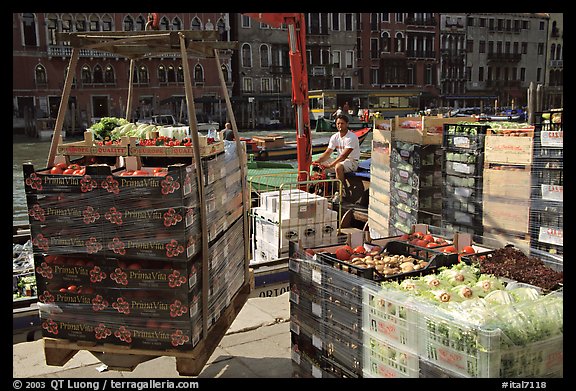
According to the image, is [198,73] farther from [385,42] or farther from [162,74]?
[385,42]

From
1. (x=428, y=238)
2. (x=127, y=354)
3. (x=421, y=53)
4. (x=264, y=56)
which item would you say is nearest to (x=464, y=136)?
(x=428, y=238)

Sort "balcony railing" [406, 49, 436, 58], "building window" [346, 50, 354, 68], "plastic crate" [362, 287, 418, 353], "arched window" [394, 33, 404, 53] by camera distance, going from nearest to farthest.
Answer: "plastic crate" [362, 287, 418, 353]
"building window" [346, 50, 354, 68]
"arched window" [394, 33, 404, 53]
"balcony railing" [406, 49, 436, 58]

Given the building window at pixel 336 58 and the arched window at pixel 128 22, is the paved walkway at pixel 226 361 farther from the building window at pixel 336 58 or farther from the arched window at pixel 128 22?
the building window at pixel 336 58

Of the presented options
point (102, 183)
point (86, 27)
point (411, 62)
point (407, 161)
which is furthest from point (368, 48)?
point (102, 183)

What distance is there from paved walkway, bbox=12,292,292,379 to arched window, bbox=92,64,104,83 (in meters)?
48.6

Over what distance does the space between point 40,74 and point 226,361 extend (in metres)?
50.2

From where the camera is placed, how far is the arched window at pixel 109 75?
167ft

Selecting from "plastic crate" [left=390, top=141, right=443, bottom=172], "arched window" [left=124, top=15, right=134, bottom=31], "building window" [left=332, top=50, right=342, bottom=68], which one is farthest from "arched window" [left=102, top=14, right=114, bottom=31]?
"plastic crate" [left=390, top=141, right=443, bottom=172]

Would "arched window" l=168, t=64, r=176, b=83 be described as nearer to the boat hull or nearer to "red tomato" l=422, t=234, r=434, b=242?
the boat hull

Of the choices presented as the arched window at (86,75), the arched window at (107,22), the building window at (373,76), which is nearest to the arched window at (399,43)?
the building window at (373,76)

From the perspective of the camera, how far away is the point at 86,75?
166 ft

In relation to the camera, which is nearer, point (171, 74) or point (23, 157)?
point (23, 157)

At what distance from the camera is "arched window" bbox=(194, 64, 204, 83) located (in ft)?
174
